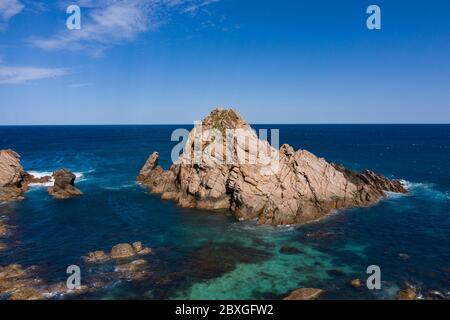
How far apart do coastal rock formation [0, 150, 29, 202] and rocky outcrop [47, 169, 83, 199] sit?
22.4 ft

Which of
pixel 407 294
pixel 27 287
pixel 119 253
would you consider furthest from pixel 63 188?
pixel 407 294

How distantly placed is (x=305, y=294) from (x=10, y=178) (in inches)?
2802

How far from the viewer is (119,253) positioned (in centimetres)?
4753

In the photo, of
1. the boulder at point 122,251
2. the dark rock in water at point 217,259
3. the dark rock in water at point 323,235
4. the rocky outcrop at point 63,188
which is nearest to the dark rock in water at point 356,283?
the dark rock in water at point 217,259

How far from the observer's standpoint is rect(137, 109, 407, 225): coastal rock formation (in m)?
63.8

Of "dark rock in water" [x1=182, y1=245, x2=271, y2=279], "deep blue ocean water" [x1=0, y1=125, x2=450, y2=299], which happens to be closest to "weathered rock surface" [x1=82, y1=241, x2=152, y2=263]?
"deep blue ocean water" [x1=0, y1=125, x2=450, y2=299]

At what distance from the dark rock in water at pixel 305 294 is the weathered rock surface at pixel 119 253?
Answer: 20.7 m

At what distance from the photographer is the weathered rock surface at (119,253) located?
46.6 m

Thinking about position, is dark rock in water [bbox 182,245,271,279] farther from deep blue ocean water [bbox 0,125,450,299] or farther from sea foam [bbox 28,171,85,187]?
sea foam [bbox 28,171,85,187]

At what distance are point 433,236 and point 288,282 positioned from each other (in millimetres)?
27710

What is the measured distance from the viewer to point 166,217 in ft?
213

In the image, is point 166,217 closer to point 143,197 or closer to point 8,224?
point 143,197

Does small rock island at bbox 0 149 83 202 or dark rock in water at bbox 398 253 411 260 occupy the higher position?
small rock island at bbox 0 149 83 202
